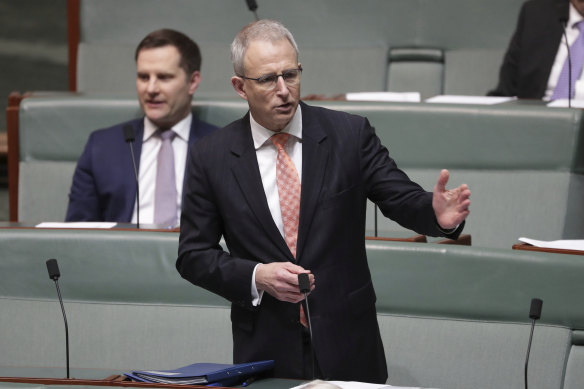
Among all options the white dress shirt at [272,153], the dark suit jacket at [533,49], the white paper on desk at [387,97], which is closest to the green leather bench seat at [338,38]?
the dark suit jacket at [533,49]

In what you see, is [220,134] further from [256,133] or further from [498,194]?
[498,194]

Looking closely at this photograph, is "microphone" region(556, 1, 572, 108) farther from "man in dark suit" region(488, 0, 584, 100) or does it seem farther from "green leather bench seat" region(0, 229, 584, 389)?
"green leather bench seat" region(0, 229, 584, 389)

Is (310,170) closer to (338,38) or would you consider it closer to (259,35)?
(259,35)

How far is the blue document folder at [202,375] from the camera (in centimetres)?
65

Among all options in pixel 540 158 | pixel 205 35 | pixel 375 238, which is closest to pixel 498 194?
pixel 540 158

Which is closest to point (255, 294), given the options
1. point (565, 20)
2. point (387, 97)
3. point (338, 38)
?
point (387, 97)

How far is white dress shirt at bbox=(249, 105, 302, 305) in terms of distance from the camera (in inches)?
30.8

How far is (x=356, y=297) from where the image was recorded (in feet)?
2.54

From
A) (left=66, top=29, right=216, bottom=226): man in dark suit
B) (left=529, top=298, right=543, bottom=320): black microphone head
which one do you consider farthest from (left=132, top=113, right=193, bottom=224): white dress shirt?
(left=529, top=298, right=543, bottom=320): black microphone head

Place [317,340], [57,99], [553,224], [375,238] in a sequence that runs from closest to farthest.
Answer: [317,340]
[375,238]
[553,224]
[57,99]

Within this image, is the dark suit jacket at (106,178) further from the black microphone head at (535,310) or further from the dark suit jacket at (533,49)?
the black microphone head at (535,310)

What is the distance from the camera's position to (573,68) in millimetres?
1493

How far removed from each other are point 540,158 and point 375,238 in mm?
352

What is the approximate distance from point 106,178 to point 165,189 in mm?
84
